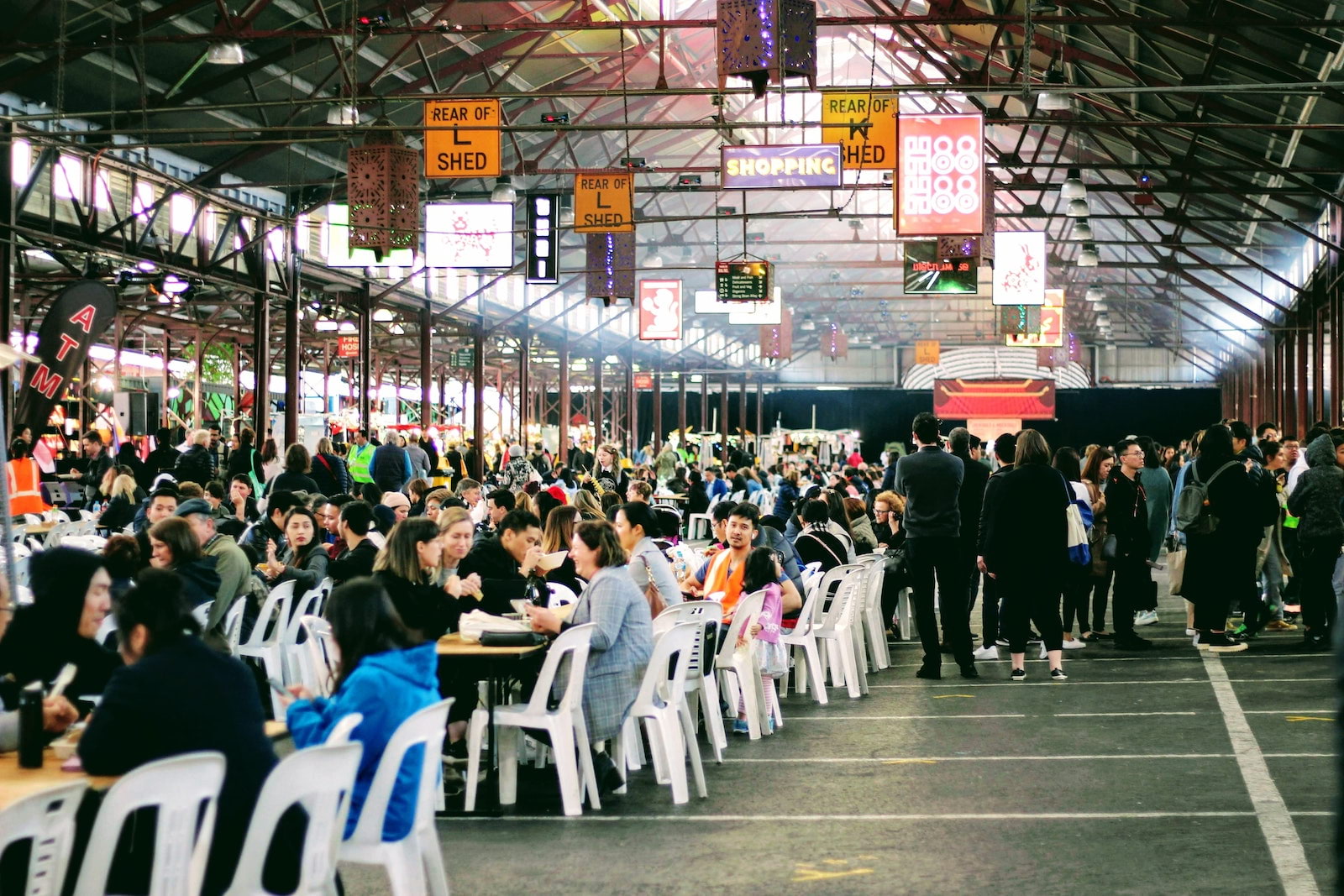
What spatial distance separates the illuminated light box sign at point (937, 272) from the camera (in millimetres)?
19641

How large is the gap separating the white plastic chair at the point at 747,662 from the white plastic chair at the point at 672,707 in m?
1.02

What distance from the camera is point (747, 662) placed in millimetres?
8000

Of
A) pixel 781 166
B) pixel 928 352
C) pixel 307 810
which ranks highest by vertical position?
pixel 928 352

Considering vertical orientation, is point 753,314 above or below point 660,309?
below

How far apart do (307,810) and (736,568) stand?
526 centimetres

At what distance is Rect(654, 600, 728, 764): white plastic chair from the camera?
721cm

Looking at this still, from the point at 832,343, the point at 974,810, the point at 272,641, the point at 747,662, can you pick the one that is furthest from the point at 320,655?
the point at 832,343

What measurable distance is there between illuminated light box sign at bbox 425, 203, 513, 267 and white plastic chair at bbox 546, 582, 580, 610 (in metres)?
10.2

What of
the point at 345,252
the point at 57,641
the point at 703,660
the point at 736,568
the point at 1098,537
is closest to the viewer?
the point at 57,641

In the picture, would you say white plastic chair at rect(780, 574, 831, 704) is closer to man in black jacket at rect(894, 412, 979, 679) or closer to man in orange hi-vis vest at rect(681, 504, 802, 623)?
man in orange hi-vis vest at rect(681, 504, 802, 623)

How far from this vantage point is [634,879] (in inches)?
207

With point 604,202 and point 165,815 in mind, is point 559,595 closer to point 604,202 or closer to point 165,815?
point 165,815

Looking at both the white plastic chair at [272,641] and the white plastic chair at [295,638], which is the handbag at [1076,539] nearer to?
the white plastic chair at [295,638]

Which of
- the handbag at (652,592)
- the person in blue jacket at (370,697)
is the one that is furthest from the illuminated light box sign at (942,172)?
the person in blue jacket at (370,697)
